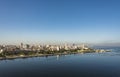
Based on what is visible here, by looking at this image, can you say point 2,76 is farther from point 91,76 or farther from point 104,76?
point 104,76

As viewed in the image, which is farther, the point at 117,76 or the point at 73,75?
the point at 73,75

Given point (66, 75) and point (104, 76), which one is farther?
point (66, 75)

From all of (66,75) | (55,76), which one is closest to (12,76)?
(55,76)

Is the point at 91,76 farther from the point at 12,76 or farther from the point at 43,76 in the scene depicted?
the point at 12,76

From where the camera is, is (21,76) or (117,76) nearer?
(117,76)

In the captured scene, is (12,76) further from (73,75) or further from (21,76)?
(73,75)

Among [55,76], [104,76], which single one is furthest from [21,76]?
[104,76]

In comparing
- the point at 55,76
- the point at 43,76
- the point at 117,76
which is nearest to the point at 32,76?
the point at 43,76
